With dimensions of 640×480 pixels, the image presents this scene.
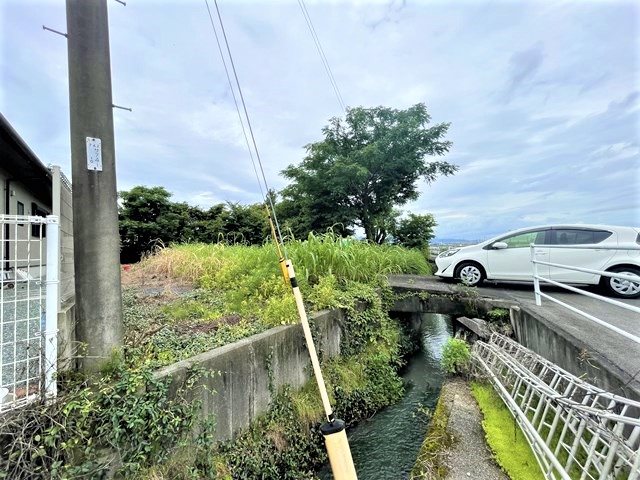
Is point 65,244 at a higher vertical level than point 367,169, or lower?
lower

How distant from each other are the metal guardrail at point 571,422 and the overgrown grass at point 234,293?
2085mm

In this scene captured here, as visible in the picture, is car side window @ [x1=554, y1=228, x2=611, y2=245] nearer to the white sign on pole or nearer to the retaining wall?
the retaining wall

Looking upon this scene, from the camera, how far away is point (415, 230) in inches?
587

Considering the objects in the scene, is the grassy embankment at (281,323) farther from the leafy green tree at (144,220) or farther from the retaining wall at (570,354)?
the leafy green tree at (144,220)

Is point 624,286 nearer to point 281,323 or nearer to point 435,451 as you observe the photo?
point 435,451

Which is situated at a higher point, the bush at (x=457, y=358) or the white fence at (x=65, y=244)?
the white fence at (x=65, y=244)

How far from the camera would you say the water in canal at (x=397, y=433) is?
3.23 meters

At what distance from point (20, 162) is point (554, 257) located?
10693 millimetres

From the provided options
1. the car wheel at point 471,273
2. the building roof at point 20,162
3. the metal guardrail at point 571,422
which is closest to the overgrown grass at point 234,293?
the car wheel at point 471,273

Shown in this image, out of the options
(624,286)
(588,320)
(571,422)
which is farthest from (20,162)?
(624,286)

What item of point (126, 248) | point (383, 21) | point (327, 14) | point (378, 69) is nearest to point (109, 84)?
point (327, 14)

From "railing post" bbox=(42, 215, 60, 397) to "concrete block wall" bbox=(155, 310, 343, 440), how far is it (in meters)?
0.58

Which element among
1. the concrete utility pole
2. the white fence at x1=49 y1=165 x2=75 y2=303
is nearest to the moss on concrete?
the concrete utility pole

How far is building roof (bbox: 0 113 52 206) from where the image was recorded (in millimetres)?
5215
